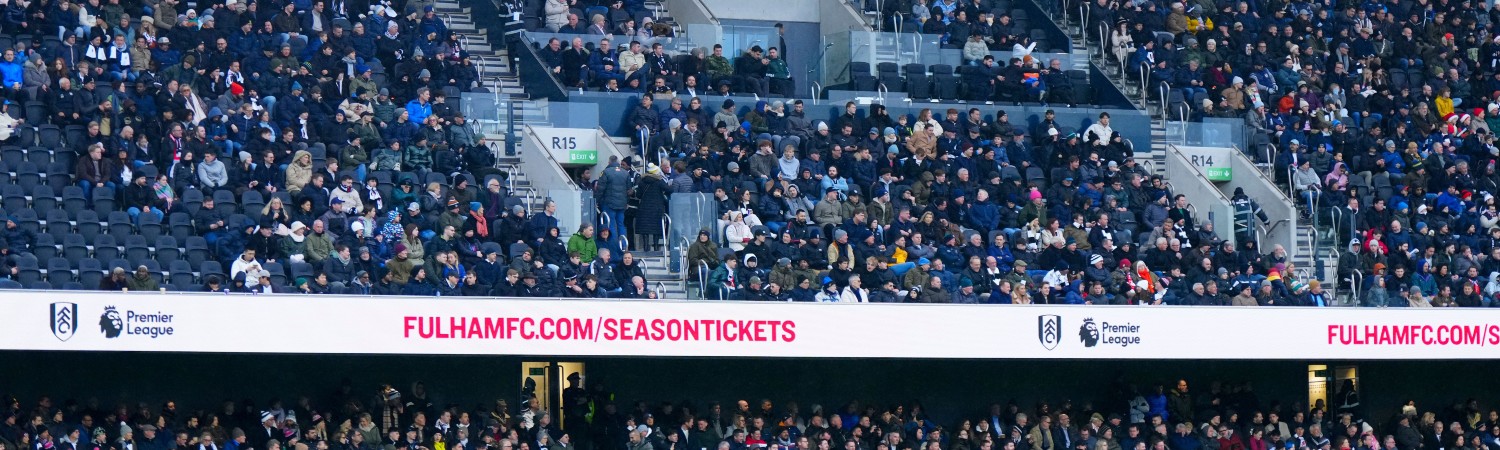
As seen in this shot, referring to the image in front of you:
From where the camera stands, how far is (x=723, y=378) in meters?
26.1

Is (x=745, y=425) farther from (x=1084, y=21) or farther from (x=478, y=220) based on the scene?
(x=1084, y=21)

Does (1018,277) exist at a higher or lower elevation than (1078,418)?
higher

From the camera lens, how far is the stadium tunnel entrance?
Answer: 77.4 ft

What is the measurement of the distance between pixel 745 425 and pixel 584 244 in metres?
2.39

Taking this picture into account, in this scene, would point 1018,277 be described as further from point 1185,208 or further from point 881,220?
point 1185,208

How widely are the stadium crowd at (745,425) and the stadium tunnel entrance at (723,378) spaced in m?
0.15

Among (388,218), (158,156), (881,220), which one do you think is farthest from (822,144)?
(158,156)

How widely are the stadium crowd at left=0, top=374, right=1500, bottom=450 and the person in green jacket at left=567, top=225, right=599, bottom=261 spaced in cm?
138

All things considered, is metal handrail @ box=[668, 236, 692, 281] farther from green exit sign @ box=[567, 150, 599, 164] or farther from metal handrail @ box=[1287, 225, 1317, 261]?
metal handrail @ box=[1287, 225, 1317, 261]

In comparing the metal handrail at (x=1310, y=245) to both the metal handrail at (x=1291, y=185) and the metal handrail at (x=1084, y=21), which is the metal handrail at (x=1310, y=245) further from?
the metal handrail at (x=1084, y=21)

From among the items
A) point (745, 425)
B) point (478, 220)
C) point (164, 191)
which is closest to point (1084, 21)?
point (745, 425)

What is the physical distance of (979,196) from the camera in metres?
27.0

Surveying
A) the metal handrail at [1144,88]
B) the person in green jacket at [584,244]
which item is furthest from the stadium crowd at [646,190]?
the metal handrail at [1144,88]

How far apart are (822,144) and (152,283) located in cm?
847
